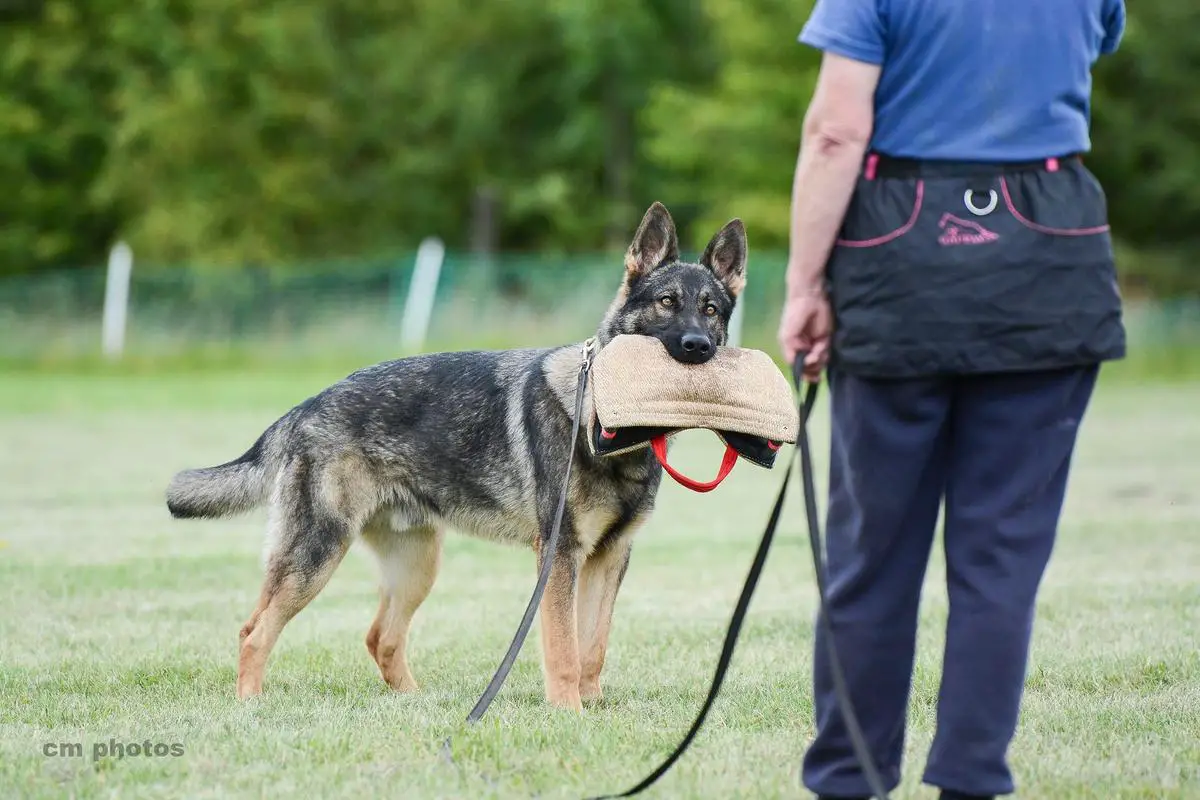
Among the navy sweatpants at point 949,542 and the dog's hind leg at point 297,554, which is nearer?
the navy sweatpants at point 949,542

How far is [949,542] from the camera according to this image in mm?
3035

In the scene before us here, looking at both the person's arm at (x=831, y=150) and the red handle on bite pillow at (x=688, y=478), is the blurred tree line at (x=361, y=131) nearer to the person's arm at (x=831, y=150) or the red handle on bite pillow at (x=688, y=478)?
the red handle on bite pillow at (x=688, y=478)

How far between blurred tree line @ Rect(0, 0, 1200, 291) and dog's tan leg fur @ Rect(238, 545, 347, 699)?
25.3 m

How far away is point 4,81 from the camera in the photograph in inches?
1319

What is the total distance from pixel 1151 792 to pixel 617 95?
30.8m

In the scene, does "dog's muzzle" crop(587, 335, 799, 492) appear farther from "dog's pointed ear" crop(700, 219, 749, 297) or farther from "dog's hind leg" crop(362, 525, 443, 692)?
"dog's hind leg" crop(362, 525, 443, 692)

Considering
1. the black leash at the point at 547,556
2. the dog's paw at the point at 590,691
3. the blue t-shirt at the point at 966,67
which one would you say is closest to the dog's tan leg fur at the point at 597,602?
the dog's paw at the point at 590,691

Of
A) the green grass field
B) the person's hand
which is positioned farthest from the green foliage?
the person's hand

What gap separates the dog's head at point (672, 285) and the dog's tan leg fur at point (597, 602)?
73 centimetres

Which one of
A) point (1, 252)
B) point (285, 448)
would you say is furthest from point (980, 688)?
point (1, 252)

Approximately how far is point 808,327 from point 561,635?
1977 millimetres

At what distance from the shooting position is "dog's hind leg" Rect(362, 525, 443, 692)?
521cm

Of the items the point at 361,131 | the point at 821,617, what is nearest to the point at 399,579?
the point at 821,617

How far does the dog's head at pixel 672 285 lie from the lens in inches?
187
